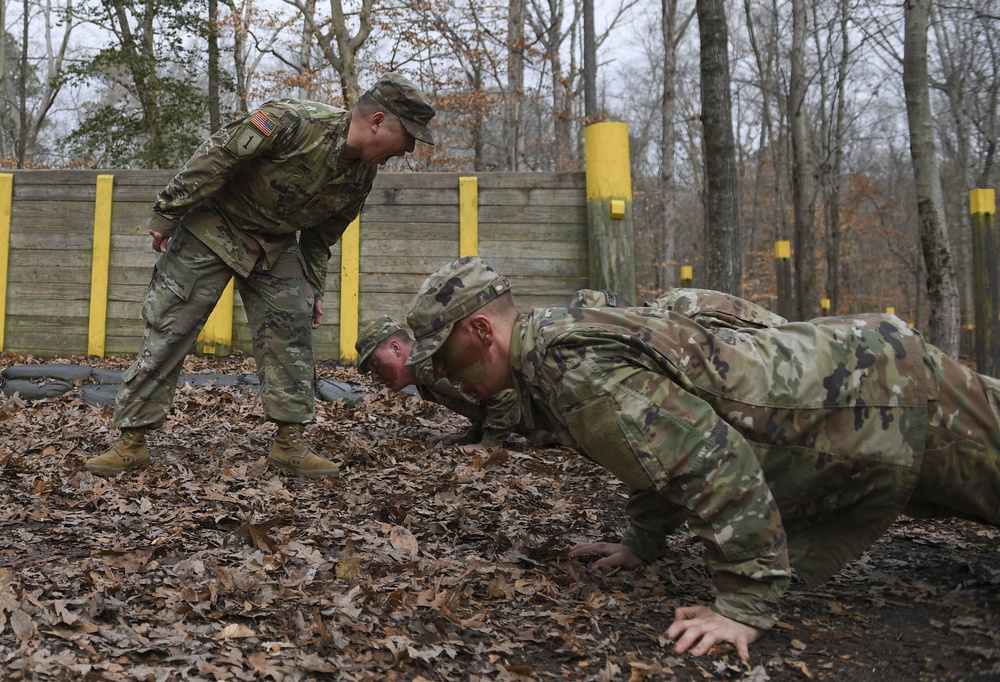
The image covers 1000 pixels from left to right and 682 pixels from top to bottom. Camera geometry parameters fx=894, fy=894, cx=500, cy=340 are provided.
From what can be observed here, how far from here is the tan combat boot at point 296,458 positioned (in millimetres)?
4859

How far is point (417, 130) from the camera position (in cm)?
445

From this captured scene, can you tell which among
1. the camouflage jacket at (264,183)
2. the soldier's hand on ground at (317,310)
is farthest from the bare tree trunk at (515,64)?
the camouflage jacket at (264,183)

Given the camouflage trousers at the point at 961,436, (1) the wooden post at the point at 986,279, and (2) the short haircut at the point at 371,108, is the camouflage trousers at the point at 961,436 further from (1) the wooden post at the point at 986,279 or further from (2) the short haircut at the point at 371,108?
(1) the wooden post at the point at 986,279

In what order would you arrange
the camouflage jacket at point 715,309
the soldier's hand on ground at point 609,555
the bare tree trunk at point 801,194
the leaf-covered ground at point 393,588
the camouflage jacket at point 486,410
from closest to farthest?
the leaf-covered ground at point 393,588, the soldier's hand on ground at point 609,555, the camouflage jacket at point 715,309, the camouflage jacket at point 486,410, the bare tree trunk at point 801,194

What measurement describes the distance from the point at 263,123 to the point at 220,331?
5.26 m

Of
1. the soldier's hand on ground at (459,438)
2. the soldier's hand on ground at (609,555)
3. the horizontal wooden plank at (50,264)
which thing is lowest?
the soldier's hand on ground at (609,555)

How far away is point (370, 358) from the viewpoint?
521cm

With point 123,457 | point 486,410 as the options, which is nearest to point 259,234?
point 123,457

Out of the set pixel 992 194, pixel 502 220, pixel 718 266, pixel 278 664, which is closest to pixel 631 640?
pixel 278 664

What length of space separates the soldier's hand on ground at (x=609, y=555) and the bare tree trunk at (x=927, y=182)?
7.16 metres

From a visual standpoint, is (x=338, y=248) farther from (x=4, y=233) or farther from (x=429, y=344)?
(x=429, y=344)

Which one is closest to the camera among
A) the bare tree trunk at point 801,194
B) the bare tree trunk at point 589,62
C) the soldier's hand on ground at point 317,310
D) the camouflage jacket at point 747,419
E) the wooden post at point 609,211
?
the camouflage jacket at point 747,419

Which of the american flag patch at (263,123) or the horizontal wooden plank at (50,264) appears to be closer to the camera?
the american flag patch at (263,123)

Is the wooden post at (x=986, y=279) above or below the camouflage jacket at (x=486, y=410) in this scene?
above
